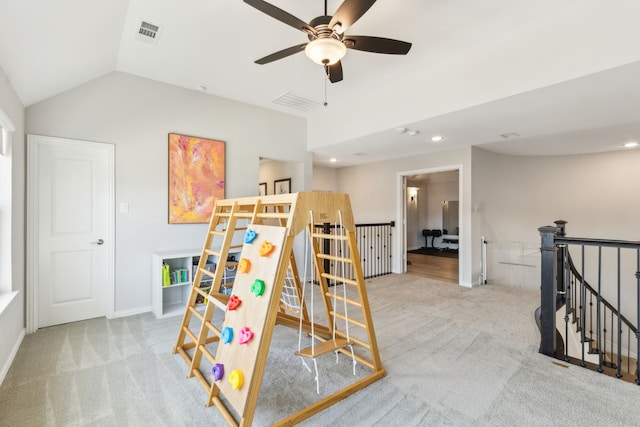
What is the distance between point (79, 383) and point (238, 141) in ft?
11.0

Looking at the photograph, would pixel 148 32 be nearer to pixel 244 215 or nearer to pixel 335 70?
pixel 335 70

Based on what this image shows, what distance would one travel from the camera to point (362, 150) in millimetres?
5445

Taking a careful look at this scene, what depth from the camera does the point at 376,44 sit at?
2.19 m

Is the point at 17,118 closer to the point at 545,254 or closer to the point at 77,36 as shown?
Result: the point at 77,36

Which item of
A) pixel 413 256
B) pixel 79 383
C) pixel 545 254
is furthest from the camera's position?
pixel 413 256

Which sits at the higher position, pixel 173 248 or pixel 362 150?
pixel 362 150

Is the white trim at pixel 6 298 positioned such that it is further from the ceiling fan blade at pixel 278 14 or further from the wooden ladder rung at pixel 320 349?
the ceiling fan blade at pixel 278 14

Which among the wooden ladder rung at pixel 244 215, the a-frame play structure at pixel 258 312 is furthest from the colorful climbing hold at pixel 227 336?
the wooden ladder rung at pixel 244 215

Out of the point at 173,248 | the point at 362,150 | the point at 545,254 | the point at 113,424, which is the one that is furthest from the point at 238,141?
the point at 545,254

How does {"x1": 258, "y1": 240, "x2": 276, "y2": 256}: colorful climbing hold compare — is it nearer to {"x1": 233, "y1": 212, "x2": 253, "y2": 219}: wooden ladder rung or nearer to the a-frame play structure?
the a-frame play structure

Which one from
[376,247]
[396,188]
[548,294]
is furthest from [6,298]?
[396,188]

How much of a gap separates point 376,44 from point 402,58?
1192 mm

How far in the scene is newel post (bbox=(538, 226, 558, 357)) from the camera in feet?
8.50

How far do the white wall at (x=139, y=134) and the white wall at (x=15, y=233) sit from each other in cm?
42
